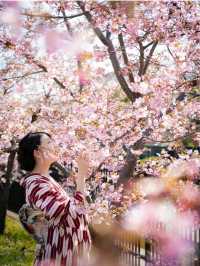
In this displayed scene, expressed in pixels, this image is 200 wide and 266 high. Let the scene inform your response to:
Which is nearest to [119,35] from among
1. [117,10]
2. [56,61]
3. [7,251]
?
[117,10]

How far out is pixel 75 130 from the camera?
6746 mm

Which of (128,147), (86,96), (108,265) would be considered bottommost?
(108,265)

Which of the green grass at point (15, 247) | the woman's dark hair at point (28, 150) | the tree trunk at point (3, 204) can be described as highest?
the tree trunk at point (3, 204)

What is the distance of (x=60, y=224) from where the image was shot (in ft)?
12.5

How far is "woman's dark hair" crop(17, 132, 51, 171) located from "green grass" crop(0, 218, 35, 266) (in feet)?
18.1

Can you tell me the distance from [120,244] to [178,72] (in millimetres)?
2734

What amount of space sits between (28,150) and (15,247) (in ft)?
24.2

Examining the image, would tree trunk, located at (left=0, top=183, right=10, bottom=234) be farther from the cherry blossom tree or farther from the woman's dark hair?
the woman's dark hair

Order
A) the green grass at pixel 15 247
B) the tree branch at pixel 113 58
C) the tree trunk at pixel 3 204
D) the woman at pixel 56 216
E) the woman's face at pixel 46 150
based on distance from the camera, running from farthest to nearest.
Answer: the tree trunk at pixel 3 204 < the green grass at pixel 15 247 < the tree branch at pixel 113 58 < the woman's face at pixel 46 150 < the woman at pixel 56 216

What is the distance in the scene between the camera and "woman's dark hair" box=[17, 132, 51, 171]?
13.3ft

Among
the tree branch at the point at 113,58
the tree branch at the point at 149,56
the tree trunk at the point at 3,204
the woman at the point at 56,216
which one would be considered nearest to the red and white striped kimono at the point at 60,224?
the woman at the point at 56,216

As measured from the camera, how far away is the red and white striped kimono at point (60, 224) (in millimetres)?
3744

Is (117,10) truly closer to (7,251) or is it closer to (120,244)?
(120,244)

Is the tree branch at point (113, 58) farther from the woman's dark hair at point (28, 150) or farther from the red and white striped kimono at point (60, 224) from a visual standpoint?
the red and white striped kimono at point (60, 224)
